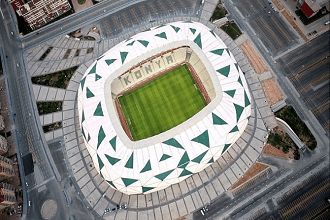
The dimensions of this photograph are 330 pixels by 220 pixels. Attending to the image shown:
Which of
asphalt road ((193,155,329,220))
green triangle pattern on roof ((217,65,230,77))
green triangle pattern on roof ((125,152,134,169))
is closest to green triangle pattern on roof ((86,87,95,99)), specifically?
green triangle pattern on roof ((125,152,134,169))

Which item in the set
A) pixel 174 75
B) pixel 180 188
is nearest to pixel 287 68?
pixel 174 75

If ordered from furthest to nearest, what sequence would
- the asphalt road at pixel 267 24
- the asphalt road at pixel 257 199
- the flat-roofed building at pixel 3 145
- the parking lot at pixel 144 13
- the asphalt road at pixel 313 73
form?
the parking lot at pixel 144 13 < the asphalt road at pixel 267 24 < the asphalt road at pixel 313 73 < the flat-roofed building at pixel 3 145 < the asphalt road at pixel 257 199

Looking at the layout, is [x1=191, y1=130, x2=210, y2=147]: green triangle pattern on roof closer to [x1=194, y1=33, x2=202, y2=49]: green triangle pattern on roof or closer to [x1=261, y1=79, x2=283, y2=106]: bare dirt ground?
[x1=194, y1=33, x2=202, y2=49]: green triangle pattern on roof

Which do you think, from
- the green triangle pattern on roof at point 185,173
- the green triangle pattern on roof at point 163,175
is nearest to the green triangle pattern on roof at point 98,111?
the green triangle pattern on roof at point 163,175

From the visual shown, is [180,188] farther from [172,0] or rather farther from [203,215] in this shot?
[172,0]

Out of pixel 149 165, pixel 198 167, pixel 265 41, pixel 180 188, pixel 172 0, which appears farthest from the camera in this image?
pixel 172 0

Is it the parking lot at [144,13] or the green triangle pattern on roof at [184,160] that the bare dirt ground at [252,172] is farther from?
the parking lot at [144,13]

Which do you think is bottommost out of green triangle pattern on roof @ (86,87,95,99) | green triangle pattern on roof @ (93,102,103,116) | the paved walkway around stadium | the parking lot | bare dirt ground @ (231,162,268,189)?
bare dirt ground @ (231,162,268,189)
